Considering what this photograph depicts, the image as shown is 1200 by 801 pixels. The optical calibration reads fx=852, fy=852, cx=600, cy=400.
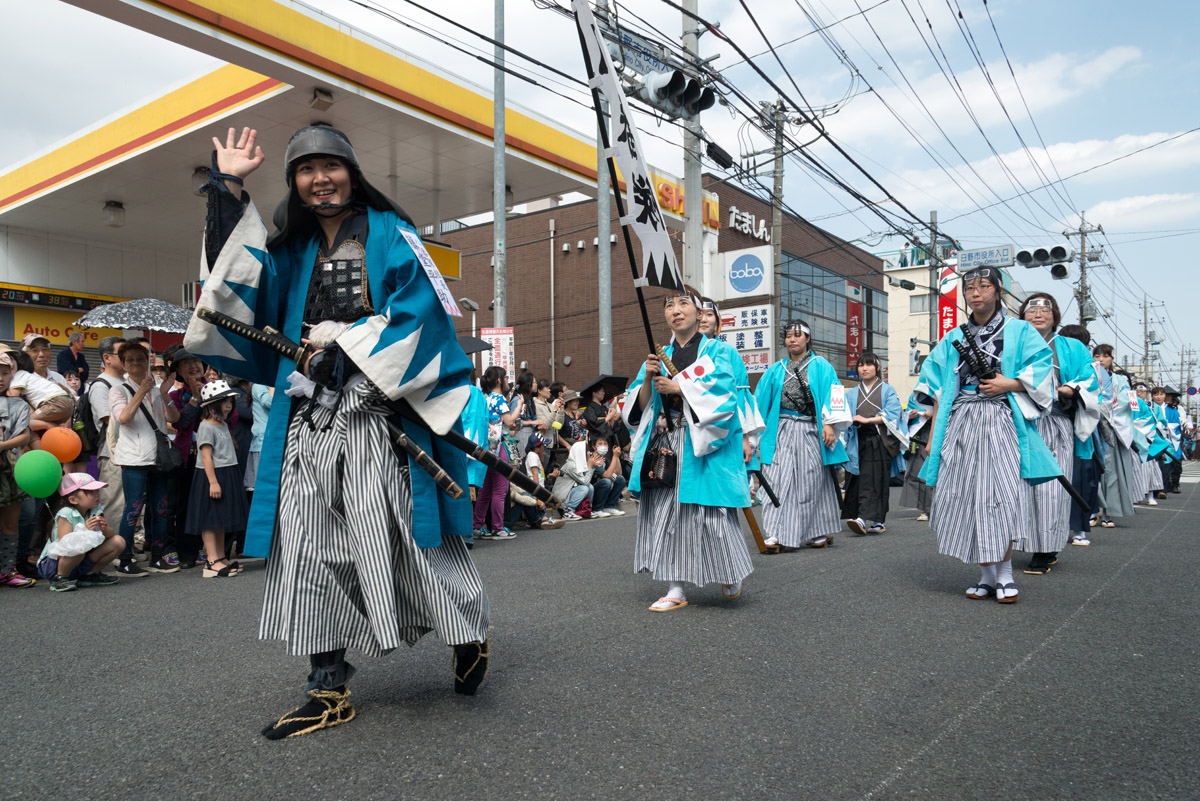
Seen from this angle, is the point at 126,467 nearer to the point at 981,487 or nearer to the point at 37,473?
the point at 37,473

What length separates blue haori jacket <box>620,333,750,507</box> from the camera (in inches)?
181

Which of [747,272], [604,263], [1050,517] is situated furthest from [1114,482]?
[747,272]

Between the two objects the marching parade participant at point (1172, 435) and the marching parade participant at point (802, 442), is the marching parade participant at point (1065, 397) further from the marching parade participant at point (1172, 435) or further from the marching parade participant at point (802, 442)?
the marching parade participant at point (1172, 435)

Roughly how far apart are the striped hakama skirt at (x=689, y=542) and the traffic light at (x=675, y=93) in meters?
7.85

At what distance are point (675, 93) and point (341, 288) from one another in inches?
384

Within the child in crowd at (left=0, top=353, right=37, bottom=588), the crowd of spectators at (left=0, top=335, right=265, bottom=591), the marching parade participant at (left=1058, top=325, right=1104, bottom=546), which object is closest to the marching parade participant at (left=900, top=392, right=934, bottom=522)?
the marching parade participant at (left=1058, top=325, right=1104, bottom=546)

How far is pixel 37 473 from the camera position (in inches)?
215

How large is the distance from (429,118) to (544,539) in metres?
6.09

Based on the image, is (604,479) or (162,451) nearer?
(162,451)

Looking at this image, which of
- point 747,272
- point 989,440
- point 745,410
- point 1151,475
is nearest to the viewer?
point 989,440

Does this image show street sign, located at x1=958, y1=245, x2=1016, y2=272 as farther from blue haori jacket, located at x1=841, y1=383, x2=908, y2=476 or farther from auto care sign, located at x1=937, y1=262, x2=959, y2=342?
blue haori jacket, located at x1=841, y1=383, x2=908, y2=476

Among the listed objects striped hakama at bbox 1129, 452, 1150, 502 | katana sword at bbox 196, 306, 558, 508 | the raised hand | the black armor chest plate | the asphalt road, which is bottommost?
the asphalt road

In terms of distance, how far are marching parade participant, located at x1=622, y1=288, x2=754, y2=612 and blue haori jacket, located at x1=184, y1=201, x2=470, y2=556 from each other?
1898mm

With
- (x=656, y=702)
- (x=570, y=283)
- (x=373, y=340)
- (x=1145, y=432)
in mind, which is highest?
(x=570, y=283)
